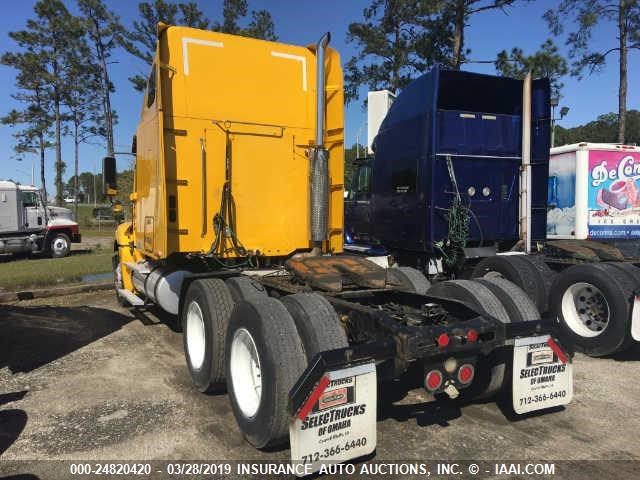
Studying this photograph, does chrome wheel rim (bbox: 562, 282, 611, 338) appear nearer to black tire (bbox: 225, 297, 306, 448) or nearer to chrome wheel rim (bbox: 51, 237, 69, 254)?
black tire (bbox: 225, 297, 306, 448)

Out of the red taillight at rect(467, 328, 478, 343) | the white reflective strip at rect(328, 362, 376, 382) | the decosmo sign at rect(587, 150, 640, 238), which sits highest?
the decosmo sign at rect(587, 150, 640, 238)

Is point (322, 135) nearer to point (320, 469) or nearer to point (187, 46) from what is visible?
point (187, 46)

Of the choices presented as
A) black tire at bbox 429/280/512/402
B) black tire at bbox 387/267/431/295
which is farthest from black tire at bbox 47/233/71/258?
black tire at bbox 429/280/512/402

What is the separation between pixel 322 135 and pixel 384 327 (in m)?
2.77

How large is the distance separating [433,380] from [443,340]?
28 cm

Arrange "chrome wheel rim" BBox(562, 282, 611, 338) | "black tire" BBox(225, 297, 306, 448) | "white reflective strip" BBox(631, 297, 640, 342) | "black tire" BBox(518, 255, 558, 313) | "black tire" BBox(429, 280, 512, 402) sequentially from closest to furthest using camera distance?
"black tire" BBox(225, 297, 306, 448) → "black tire" BBox(429, 280, 512, 402) → "white reflective strip" BBox(631, 297, 640, 342) → "chrome wheel rim" BBox(562, 282, 611, 338) → "black tire" BBox(518, 255, 558, 313)

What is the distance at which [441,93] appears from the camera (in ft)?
23.9

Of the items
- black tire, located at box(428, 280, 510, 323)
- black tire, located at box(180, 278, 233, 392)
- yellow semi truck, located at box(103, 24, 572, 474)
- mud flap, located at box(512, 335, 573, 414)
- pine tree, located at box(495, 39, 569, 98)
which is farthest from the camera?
pine tree, located at box(495, 39, 569, 98)

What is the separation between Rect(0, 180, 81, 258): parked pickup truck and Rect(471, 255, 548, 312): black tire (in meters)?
16.9

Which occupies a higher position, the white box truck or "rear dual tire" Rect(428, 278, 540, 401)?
the white box truck

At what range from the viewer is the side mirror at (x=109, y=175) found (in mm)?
7547

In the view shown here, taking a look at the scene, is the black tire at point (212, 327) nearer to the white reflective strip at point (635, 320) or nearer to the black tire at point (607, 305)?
the black tire at point (607, 305)

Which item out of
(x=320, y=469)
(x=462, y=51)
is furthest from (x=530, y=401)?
(x=462, y=51)

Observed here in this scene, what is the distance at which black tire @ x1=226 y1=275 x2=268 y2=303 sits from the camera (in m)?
4.54
